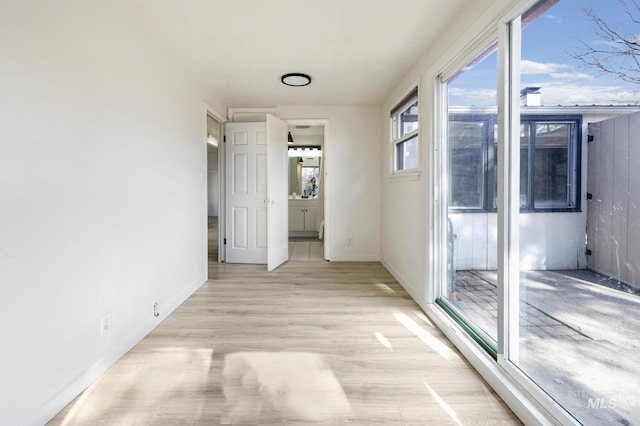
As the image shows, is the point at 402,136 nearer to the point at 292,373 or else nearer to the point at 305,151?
the point at 292,373

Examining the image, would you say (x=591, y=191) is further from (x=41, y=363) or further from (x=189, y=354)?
(x=41, y=363)

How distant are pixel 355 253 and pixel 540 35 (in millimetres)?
3548

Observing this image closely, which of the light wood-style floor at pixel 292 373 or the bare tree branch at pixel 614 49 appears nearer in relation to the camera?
the bare tree branch at pixel 614 49

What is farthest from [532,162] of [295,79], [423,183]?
[295,79]

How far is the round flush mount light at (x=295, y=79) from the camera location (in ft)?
10.6

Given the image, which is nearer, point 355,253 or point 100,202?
point 100,202

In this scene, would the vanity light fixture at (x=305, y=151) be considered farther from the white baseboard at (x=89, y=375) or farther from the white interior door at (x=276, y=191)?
the white baseboard at (x=89, y=375)

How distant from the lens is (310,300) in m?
3.03

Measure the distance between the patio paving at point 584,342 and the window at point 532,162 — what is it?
0.36 metres

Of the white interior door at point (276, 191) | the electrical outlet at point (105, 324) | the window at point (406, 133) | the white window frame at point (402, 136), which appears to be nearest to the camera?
the electrical outlet at point (105, 324)

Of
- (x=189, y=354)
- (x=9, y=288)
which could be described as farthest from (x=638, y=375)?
(x=9, y=288)

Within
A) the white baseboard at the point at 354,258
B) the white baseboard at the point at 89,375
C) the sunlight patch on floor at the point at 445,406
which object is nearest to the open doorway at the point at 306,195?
the white baseboard at the point at 354,258

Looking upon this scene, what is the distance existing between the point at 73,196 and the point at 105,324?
803 millimetres

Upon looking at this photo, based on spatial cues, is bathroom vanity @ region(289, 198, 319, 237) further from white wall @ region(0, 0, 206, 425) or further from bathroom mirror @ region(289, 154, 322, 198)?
white wall @ region(0, 0, 206, 425)
